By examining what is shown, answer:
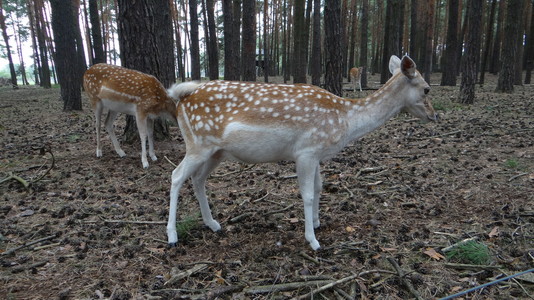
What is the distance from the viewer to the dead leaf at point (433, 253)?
126 inches

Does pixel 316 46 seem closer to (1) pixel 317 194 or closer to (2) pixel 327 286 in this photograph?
(1) pixel 317 194

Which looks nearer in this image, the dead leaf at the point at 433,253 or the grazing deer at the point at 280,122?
the dead leaf at the point at 433,253

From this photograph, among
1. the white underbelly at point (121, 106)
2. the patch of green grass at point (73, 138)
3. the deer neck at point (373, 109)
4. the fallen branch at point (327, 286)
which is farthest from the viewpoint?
the patch of green grass at point (73, 138)

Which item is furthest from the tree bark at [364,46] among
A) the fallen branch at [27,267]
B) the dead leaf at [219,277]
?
the fallen branch at [27,267]

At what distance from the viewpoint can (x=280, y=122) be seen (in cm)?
333

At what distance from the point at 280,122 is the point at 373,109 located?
107cm

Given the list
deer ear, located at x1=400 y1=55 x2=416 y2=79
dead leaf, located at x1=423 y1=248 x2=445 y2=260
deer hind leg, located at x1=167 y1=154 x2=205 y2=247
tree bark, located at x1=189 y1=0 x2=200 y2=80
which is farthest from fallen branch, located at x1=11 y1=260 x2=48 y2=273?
tree bark, located at x1=189 y1=0 x2=200 y2=80

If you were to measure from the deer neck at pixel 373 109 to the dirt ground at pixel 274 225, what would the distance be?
1.08 m

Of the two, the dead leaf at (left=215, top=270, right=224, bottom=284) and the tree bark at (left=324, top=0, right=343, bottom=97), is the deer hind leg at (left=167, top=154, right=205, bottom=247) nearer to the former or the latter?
the dead leaf at (left=215, top=270, right=224, bottom=284)

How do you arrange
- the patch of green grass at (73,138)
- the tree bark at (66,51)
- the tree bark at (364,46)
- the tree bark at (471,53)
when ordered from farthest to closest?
the tree bark at (364,46) < the tree bark at (66,51) < the tree bark at (471,53) < the patch of green grass at (73,138)

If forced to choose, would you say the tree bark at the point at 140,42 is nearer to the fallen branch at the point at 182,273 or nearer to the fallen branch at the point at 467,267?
the fallen branch at the point at 182,273

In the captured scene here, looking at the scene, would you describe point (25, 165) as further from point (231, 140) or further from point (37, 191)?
point (231, 140)

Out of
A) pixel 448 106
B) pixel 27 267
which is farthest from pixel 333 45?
pixel 27 267

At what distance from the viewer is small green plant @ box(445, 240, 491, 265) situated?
120 inches
